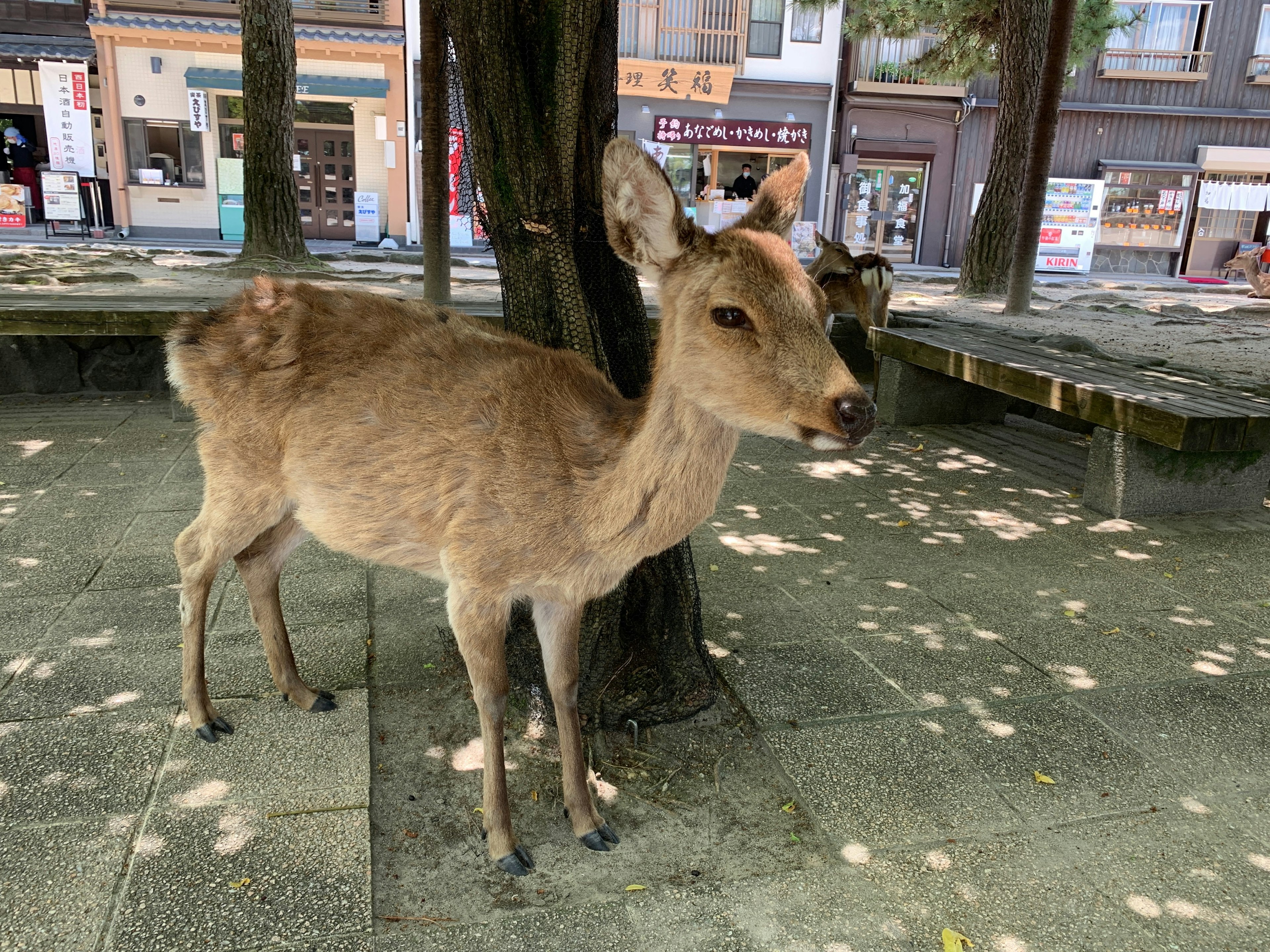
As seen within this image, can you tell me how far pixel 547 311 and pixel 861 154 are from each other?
24.3 meters

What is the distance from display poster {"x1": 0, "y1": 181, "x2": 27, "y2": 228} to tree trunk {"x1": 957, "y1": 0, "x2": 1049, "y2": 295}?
20.5m

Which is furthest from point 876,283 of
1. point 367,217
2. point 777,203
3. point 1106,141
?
→ point 1106,141

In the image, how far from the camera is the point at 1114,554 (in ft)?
17.1

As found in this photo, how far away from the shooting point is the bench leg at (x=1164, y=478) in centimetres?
577

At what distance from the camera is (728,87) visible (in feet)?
78.9

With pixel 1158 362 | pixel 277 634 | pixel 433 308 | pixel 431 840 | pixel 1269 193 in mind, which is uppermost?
pixel 1269 193

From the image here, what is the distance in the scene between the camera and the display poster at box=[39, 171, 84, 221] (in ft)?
63.6

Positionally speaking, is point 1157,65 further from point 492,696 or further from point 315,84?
point 492,696

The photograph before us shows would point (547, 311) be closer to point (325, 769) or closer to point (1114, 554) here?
point (325, 769)

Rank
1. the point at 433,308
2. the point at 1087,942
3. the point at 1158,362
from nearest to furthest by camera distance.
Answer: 1. the point at 1087,942
2. the point at 433,308
3. the point at 1158,362

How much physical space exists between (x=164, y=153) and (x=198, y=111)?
1700 millimetres

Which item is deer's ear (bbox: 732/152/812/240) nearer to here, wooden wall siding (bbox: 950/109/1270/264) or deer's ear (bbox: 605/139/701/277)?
deer's ear (bbox: 605/139/701/277)

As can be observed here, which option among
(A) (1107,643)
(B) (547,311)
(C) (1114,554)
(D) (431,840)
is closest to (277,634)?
(D) (431,840)

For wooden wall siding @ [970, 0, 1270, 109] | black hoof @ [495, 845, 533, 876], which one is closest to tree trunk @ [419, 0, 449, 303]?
black hoof @ [495, 845, 533, 876]
